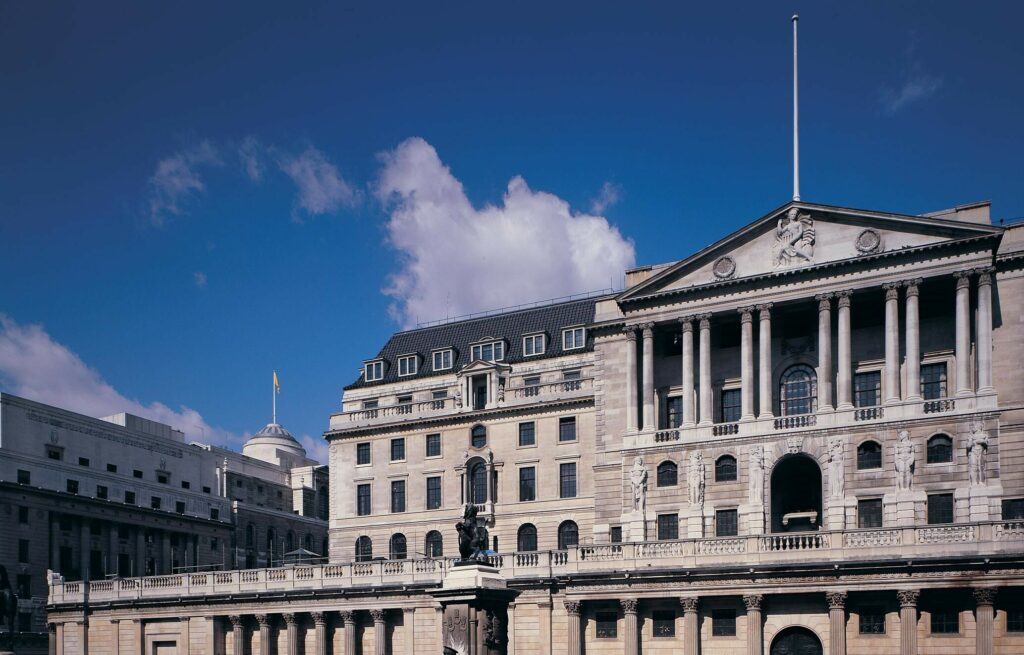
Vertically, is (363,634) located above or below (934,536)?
below

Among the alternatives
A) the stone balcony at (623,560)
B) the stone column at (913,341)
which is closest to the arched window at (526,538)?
the stone balcony at (623,560)

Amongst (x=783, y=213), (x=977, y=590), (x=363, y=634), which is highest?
(x=783, y=213)

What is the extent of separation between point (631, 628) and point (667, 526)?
724 centimetres

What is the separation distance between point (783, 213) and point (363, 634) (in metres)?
35.7

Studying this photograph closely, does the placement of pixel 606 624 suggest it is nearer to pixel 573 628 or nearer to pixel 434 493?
pixel 573 628

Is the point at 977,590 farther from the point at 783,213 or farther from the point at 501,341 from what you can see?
the point at 501,341

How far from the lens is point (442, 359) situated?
90.6m

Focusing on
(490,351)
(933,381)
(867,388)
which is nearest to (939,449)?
(933,381)

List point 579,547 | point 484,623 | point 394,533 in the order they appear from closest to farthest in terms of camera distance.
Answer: point 484,623, point 579,547, point 394,533

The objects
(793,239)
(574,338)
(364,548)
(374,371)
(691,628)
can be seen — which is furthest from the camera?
(374,371)

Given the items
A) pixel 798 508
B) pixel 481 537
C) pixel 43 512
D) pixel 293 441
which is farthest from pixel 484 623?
pixel 293 441

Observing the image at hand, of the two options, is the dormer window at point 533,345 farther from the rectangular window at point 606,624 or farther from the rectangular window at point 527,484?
the rectangular window at point 606,624

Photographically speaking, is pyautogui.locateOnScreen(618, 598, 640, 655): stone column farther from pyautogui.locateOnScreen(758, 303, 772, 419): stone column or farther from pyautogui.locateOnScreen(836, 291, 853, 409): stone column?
pyautogui.locateOnScreen(836, 291, 853, 409): stone column

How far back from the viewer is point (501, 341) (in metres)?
88.4
